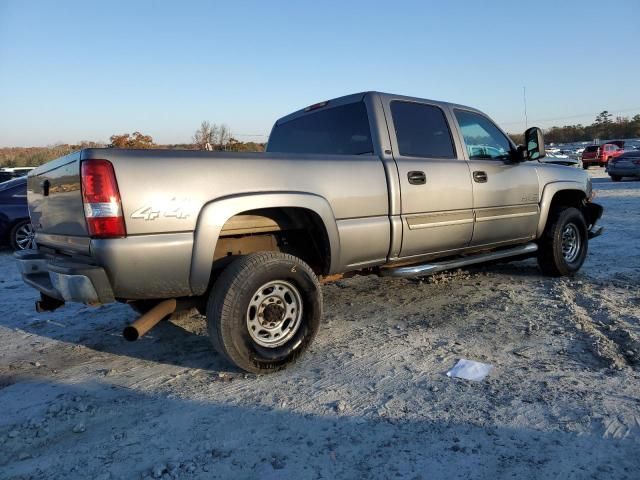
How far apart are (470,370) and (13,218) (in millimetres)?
8732

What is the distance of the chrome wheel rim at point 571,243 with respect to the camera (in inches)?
224

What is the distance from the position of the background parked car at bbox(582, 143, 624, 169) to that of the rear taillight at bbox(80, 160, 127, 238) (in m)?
35.5

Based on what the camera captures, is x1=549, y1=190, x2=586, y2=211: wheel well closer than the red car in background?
Yes

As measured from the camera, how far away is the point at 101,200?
8.72 feet

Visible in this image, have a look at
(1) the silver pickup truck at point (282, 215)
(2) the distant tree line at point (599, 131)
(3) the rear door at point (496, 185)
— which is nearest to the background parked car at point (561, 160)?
(3) the rear door at point (496, 185)

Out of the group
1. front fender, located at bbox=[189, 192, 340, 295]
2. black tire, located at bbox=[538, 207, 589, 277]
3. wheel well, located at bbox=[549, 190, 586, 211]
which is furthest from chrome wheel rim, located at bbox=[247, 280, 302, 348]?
wheel well, located at bbox=[549, 190, 586, 211]

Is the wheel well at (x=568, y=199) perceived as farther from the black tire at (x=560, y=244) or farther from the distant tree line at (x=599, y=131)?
the distant tree line at (x=599, y=131)

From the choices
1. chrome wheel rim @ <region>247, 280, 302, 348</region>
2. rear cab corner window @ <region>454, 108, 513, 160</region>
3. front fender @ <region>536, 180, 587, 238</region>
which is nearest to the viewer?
chrome wheel rim @ <region>247, 280, 302, 348</region>

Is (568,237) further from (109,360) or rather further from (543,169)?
(109,360)

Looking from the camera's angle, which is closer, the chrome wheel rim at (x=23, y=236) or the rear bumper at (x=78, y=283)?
the rear bumper at (x=78, y=283)

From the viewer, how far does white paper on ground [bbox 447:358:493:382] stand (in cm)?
304

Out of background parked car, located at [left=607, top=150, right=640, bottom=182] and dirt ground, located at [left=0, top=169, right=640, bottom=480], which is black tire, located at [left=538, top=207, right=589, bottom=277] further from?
background parked car, located at [left=607, top=150, right=640, bottom=182]

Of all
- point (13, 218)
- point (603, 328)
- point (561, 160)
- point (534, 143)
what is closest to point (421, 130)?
point (534, 143)

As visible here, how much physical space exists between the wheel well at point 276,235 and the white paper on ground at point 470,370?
3.81 ft
